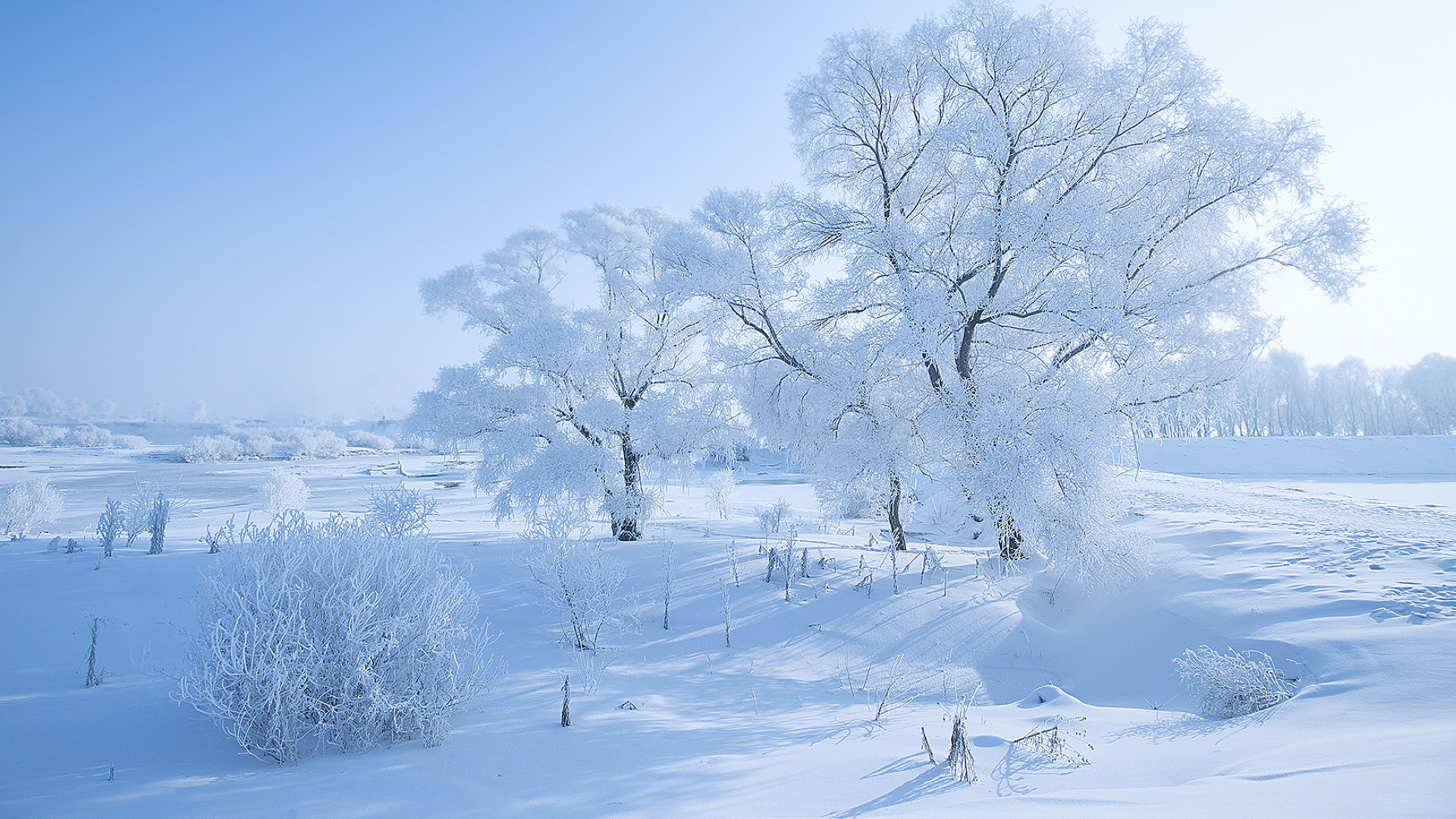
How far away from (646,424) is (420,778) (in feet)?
30.5

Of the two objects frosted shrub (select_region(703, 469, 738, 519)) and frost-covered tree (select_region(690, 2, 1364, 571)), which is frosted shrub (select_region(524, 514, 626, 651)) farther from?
frosted shrub (select_region(703, 469, 738, 519))

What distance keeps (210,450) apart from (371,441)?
26.5 meters

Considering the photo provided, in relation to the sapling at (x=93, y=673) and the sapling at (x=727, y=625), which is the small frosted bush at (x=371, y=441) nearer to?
the sapling at (x=93, y=673)

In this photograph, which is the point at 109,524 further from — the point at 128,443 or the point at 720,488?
the point at 128,443

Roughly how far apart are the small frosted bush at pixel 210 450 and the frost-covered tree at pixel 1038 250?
61984mm

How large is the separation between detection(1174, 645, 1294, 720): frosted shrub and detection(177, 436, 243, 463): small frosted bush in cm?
6626

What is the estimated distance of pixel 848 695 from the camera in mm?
5559

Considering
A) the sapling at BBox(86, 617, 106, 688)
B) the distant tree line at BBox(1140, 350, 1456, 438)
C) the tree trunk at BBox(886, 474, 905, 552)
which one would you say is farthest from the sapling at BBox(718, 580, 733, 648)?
the distant tree line at BBox(1140, 350, 1456, 438)

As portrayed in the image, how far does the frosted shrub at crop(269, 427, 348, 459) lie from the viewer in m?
63.2

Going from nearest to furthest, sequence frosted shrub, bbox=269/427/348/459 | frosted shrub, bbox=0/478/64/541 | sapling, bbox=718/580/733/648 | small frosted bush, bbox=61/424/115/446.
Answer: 1. sapling, bbox=718/580/733/648
2. frosted shrub, bbox=0/478/64/541
3. small frosted bush, bbox=61/424/115/446
4. frosted shrub, bbox=269/427/348/459

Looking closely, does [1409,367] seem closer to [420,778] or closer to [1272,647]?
[1272,647]

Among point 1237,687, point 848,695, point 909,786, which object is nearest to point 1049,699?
point 1237,687

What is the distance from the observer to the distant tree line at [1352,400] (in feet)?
176

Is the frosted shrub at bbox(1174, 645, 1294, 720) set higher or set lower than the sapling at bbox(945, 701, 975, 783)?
lower
